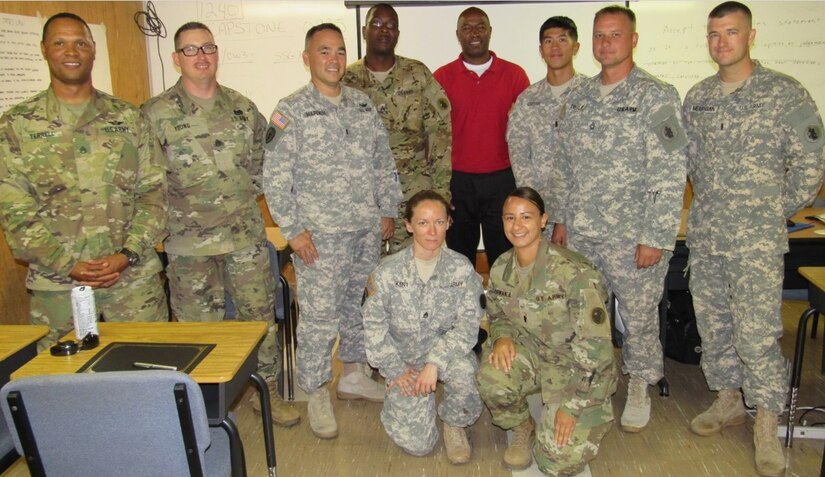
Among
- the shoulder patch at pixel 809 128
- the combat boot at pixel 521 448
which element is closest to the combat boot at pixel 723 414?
the combat boot at pixel 521 448

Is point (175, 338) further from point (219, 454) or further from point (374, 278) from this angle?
point (374, 278)

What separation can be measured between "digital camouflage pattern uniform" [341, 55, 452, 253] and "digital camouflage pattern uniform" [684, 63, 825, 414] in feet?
A: 4.10

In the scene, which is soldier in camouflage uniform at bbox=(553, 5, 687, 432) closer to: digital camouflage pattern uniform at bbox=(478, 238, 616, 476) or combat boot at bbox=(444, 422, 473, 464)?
digital camouflage pattern uniform at bbox=(478, 238, 616, 476)

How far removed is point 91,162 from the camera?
2518 millimetres

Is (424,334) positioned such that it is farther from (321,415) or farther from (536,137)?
(536,137)

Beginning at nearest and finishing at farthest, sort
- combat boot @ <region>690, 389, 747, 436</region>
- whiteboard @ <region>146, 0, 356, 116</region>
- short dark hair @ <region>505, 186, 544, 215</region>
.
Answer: short dark hair @ <region>505, 186, 544, 215</region> < combat boot @ <region>690, 389, 747, 436</region> < whiteboard @ <region>146, 0, 356, 116</region>

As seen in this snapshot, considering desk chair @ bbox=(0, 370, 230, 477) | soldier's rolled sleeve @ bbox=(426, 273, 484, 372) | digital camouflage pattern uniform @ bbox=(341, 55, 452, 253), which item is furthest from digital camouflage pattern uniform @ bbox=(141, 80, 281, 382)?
desk chair @ bbox=(0, 370, 230, 477)

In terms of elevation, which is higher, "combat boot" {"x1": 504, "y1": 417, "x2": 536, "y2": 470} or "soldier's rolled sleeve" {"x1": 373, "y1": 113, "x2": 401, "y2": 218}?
"soldier's rolled sleeve" {"x1": 373, "y1": 113, "x2": 401, "y2": 218}

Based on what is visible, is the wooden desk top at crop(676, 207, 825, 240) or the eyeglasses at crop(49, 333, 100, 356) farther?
the wooden desk top at crop(676, 207, 825, 240)

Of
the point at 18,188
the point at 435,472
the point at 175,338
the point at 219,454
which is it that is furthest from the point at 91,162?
the point at 435,472

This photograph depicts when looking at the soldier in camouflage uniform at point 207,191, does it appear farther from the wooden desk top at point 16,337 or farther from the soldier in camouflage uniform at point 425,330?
the wooden desk top at point 16,337

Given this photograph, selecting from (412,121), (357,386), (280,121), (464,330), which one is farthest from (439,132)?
(357,386)

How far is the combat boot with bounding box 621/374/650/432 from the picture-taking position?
9.64 feet

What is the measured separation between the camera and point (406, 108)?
3.37m
